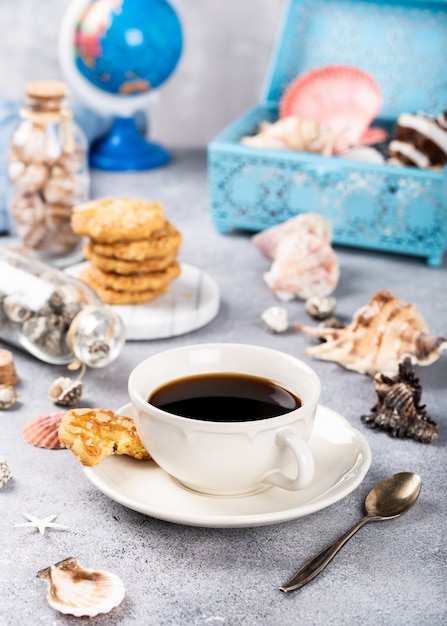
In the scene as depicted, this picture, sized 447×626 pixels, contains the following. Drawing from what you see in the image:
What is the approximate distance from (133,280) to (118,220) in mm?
79

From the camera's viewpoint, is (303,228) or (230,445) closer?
(230,445)

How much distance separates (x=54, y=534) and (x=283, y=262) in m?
0.57

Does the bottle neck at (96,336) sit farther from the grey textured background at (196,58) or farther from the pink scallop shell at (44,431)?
the grey textured background at (196,58)

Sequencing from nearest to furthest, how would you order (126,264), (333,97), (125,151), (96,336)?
1. (96,336)
2. (126,264)
3. (333,97)
4. (125,151)

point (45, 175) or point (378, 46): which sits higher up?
point (378, 46)

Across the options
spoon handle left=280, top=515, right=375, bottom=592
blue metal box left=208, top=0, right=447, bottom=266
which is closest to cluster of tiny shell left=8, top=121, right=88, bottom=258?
blue metal box left=208, top=0, right=447, bottom=266

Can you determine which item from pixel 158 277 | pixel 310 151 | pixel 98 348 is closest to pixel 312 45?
pixel 310 151

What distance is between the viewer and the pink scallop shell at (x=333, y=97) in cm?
152

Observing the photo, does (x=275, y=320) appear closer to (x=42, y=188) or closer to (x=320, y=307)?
(x=320, y=307)

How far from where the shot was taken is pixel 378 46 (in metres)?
1.58

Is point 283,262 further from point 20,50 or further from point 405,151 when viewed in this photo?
point 20,50

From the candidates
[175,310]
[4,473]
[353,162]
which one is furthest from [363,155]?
[4,473]

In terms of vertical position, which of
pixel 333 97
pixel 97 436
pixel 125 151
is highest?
pixel 333 97

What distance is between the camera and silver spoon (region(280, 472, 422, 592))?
25.9 inches
